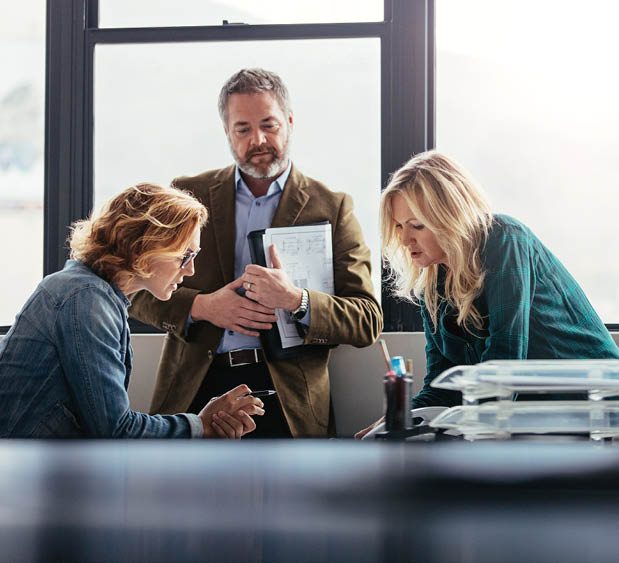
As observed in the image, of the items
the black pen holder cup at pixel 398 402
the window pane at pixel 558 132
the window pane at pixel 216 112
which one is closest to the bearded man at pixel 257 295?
the window pane at pixel 216 112

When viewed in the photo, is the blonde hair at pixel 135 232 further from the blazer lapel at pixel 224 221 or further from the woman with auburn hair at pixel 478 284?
the blazer lapel at pixel 224 221

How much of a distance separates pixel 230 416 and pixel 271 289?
2.63 ft

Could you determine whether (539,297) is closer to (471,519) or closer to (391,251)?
(391,251)

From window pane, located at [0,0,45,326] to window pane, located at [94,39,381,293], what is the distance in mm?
310

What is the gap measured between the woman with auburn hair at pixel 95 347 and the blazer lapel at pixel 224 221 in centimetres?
88

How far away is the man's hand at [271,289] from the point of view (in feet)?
8.68

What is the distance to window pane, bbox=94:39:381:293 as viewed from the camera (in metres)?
3.37

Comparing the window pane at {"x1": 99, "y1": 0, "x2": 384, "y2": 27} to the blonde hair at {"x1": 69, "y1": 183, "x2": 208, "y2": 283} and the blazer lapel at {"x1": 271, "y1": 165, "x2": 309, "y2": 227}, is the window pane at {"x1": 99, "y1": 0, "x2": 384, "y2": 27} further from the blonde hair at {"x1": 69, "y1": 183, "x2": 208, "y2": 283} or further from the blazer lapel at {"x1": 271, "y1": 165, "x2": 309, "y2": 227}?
the blonde hair at {"x1": 69, "y1": 183, "x2": 208, "y2": 283}

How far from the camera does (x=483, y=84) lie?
3365 mm

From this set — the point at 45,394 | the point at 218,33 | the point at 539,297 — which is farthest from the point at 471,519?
the point at 218,33

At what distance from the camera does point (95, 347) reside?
169 centimetres

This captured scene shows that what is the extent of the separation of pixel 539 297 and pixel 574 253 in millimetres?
1197

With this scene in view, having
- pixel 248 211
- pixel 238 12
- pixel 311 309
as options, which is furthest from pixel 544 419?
pixel 238 12

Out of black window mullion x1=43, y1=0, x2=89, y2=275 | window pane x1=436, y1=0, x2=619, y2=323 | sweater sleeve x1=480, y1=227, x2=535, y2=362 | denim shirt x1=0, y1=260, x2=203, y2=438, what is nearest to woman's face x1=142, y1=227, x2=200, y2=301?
denim shirt x1=0, y1=260, x2=203, y2=438
